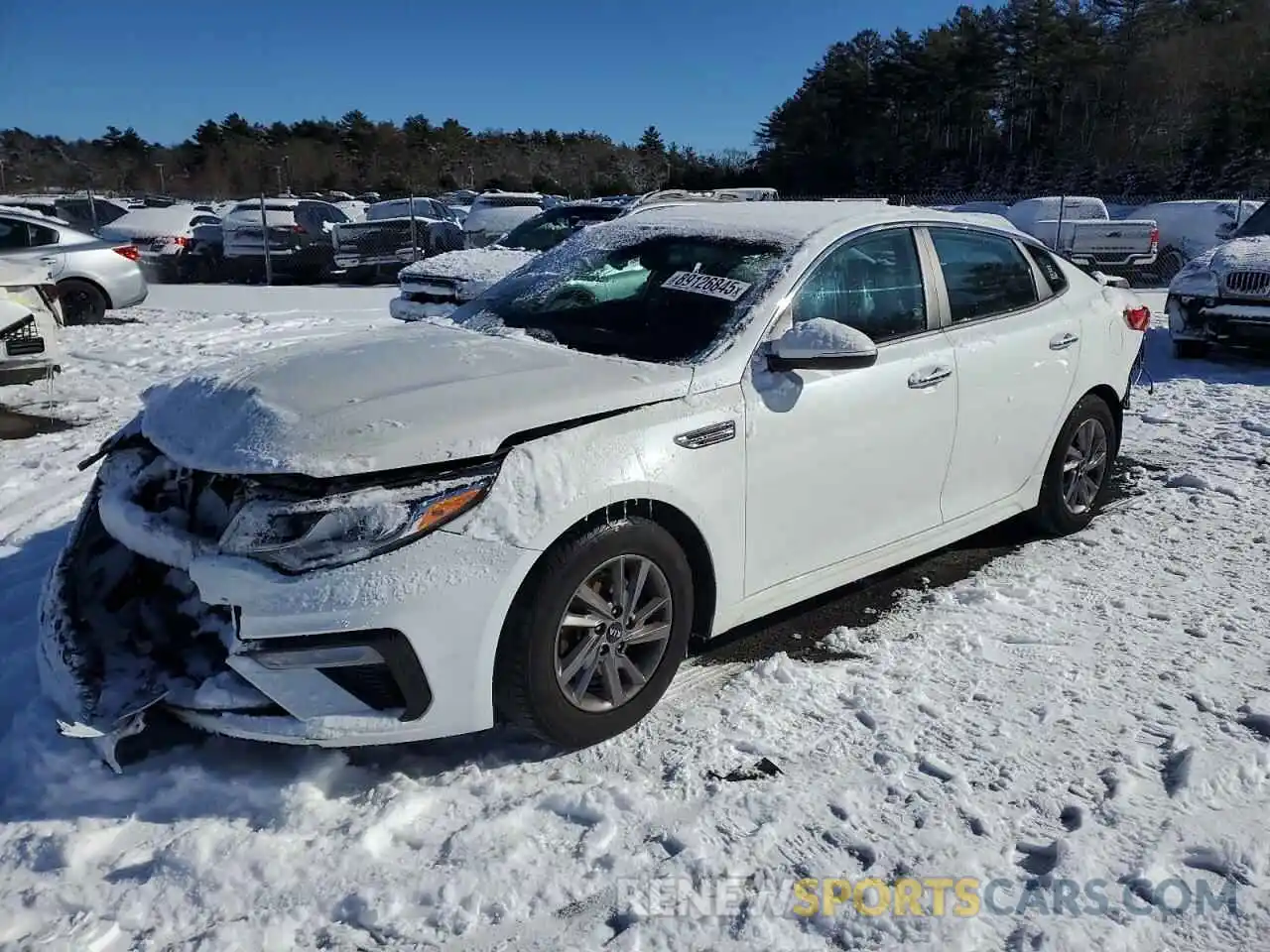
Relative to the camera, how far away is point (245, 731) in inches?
107

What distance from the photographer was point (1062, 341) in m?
4.67

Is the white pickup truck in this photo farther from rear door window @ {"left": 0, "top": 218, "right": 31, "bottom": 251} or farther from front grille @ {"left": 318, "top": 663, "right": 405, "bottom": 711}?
front grille @ {"left": 318, "top": 663, "right": 405, "bottom": 711}

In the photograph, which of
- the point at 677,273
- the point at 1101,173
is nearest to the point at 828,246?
the point at 677,273

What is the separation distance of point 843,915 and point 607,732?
3.11ft

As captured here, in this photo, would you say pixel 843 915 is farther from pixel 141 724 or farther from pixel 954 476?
pixel 954 476

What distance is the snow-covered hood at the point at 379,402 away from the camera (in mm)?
2758

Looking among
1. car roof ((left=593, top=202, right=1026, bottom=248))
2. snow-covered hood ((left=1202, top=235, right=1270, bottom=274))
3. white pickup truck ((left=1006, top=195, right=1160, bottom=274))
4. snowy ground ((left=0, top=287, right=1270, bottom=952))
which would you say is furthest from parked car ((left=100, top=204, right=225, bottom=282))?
snow-covered hood ((left=1202, top=235, right=1270, bottom=274))

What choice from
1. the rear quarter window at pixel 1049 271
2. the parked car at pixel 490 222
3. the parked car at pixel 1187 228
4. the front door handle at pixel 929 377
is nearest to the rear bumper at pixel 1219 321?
the rear quarter window at pixel 1049 271

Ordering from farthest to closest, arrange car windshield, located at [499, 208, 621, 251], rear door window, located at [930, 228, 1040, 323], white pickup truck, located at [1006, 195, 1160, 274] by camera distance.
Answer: white pickup truck, located at [1006, 195, 1160, 274], car windshield, located at [499, 208, 621, 251], rear door window, located at [930, 228, 1040, 323]

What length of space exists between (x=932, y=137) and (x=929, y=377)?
64.3 metres

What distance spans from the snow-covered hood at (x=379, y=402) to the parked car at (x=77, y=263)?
10.3 meters

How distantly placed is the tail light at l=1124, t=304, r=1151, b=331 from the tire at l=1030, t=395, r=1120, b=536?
20.0 inches

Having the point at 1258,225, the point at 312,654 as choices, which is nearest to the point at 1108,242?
the point at 1258,225

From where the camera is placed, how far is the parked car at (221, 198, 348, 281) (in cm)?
1923
